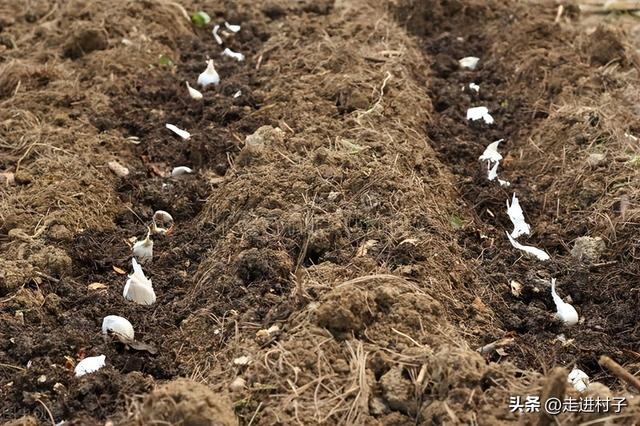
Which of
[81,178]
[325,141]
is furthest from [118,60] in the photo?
[325,141]

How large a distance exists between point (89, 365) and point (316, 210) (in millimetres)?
1092

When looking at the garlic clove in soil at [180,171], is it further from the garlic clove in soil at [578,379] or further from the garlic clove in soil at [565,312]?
the garlic clove in soil at [578,379]

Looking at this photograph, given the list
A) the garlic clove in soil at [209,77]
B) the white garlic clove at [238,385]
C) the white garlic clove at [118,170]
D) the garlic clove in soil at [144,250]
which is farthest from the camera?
the garlic clove in soil at [209,77]

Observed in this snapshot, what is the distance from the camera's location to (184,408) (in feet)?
7.73

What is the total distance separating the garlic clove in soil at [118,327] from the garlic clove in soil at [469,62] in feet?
9.77

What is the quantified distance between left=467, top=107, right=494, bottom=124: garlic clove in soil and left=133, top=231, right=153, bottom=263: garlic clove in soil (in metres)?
2.04

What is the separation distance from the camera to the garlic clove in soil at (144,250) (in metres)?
3.56

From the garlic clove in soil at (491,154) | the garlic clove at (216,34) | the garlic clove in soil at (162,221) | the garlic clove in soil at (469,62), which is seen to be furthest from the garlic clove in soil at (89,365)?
the garlic clove in soil at (469,62)

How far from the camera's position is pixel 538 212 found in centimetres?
394

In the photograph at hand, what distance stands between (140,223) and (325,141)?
949 millimetres

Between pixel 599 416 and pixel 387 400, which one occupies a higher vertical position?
pixel 599 416

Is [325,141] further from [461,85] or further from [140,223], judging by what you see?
[461,85]

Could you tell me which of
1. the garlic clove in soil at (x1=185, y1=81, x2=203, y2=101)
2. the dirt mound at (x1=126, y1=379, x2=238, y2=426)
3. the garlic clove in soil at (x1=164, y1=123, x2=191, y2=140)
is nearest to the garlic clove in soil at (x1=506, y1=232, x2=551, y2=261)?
the dirt mound at (x1=126, y1=379, x2=238, y2=426)

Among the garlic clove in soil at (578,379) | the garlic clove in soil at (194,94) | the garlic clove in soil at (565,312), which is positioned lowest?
the garlic clove in soil at (194,94)
